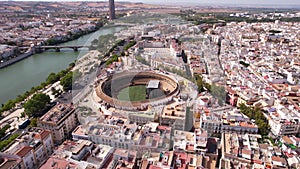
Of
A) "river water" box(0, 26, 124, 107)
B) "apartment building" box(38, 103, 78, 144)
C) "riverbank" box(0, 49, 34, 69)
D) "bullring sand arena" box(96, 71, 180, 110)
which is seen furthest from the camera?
"riverbank" box(0, 49, 34, 69)

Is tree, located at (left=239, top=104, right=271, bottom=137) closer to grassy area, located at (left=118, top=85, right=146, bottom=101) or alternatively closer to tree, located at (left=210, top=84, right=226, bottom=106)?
tree, located at (left=210, top=84, right=226, bottom=106)

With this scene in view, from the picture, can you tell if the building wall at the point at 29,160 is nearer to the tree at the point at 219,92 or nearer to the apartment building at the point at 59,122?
the apartment building at the point at 59,122

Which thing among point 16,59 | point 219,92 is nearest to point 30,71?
point 16,59

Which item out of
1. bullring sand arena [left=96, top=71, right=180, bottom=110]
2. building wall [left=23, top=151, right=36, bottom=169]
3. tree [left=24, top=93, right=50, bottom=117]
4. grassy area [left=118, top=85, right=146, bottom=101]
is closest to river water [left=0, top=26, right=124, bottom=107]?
tree [left=24, top=93, right=50, bottom=117]

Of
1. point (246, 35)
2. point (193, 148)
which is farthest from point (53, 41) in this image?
point (193, 148)

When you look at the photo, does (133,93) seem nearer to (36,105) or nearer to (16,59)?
(36,105)

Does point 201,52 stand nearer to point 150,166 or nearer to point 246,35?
point 246,35
